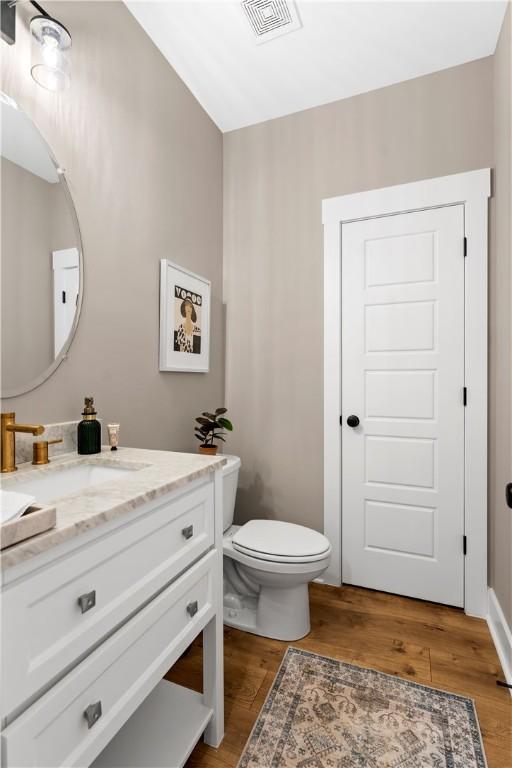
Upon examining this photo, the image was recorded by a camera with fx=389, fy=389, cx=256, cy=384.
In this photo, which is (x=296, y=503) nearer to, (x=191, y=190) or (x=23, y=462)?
(x=23, y=462)

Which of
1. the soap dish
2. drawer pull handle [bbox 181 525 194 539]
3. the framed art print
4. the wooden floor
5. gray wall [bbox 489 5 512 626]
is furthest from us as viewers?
the framed art print

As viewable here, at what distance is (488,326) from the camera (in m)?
1.88

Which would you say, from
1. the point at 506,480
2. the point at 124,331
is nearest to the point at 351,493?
the point at 506,480

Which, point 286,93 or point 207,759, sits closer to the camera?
point 207,759

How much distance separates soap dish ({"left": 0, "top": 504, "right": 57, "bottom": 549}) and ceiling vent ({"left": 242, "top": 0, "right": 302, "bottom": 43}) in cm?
207

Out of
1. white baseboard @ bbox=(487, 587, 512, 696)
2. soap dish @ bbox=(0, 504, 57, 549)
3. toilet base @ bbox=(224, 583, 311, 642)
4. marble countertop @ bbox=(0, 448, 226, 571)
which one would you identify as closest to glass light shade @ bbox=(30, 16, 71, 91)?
marble countertop @ bbox=(0, 448, 226, 571)

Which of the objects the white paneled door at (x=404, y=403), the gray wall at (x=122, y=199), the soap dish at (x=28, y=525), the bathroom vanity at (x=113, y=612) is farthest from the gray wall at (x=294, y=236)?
the soap dish at (x=28, y=525)

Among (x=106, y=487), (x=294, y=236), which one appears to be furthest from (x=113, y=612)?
(x=294, y=236)

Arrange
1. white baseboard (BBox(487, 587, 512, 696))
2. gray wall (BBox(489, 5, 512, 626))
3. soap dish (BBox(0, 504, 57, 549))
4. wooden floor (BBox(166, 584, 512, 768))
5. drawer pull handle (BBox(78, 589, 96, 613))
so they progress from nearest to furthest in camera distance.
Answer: soap dish (BBox(0, 504, 57, 549)) < drawer pull handle (BBox(78, 589, 96, 613)) < wooden floor (BBox(166, 584, 512, 768)) < white baseboard (BBox(487, 587, 512, 696)) < gray wall (BBox(489, 5, 512, 626))

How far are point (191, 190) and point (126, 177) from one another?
1.80ft

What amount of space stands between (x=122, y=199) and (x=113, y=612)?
59.6 inches

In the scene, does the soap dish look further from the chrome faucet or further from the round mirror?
the round mirror

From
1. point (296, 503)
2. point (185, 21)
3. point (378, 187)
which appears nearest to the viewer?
point (185, 21)

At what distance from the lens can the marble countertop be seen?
64 centimetres
